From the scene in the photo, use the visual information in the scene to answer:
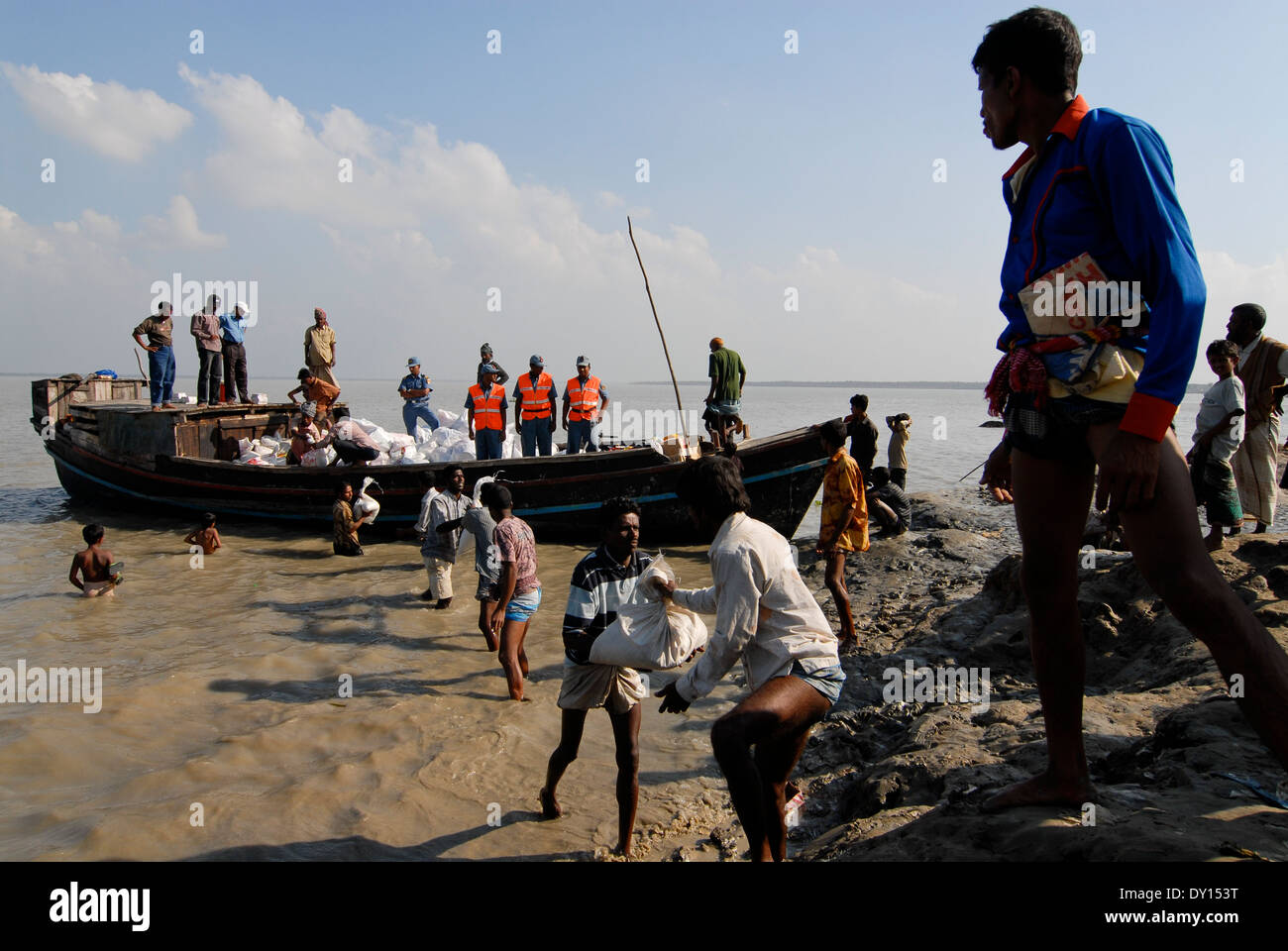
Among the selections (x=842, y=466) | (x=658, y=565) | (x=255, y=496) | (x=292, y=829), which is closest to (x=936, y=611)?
(x=842, y=466)

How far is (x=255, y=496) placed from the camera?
13.1 metres

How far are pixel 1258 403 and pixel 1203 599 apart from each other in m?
6.34

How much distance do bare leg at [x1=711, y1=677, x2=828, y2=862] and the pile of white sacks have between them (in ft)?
33.9

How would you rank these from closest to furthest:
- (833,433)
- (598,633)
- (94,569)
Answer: (598,633)
(833,433)
(94,569)

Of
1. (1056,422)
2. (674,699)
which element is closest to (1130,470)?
(1056,422)

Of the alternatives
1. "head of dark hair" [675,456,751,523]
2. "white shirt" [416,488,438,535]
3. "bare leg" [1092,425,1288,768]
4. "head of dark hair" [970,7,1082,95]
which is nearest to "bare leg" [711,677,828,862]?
"head of dark hair" [675,456,751,523]

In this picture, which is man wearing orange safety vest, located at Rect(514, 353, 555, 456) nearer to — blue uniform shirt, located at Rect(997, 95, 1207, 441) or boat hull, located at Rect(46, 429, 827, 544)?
boat hull, located at Rect(46, 429, 827, 544)

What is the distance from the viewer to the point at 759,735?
9.34ft

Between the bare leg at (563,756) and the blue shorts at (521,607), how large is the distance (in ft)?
5.44

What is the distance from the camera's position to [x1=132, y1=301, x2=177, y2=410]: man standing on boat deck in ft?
46.9

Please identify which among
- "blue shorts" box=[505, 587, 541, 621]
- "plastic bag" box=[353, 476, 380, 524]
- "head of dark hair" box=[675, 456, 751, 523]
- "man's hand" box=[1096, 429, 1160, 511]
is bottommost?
"blue shorts" box=[505, 587, 541, 621]

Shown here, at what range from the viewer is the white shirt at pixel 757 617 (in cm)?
296

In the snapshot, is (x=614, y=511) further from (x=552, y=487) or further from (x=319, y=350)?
(x=319, y=350)
